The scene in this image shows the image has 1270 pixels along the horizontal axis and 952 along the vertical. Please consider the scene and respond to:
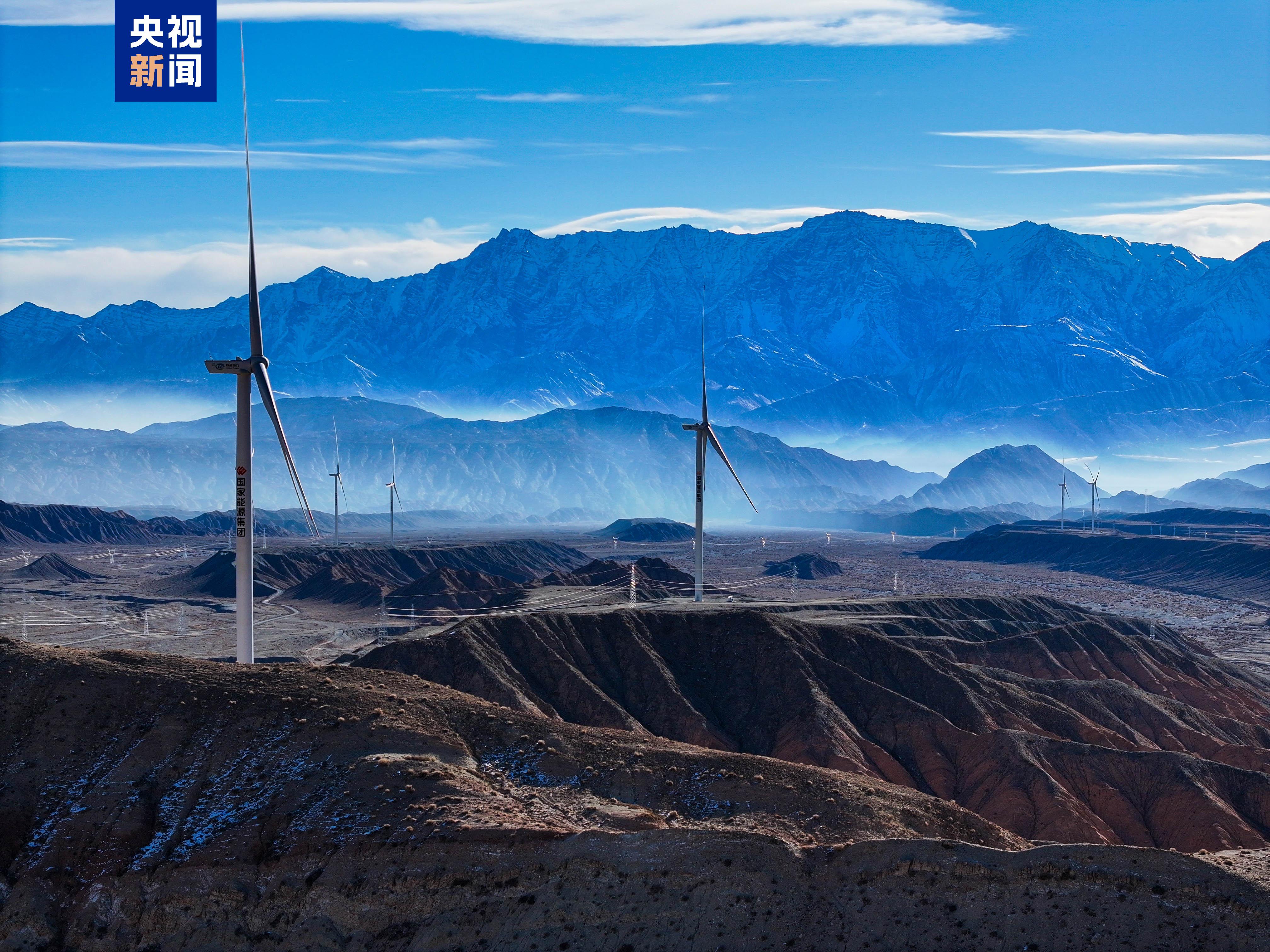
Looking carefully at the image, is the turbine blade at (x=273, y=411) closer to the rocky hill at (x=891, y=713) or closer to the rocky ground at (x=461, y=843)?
the rocky ground at (x=461, y=843)

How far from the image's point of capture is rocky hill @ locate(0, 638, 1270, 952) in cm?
4138

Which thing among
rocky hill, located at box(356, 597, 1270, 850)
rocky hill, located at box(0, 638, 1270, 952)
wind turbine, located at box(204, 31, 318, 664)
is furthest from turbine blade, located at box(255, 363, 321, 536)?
rocky hill, located at box(356, 597, 1270, 850)

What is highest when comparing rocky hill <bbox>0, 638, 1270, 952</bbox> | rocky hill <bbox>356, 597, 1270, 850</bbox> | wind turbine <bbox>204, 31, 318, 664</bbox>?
wind turbine <bbox>204, 31, 318, 664</bbox>

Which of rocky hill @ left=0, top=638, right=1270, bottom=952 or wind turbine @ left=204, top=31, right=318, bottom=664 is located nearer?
rocky hill @ left=0, top=638, right=1270, bottom=952

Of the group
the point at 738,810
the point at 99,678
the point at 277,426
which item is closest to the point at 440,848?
the point at 738,810

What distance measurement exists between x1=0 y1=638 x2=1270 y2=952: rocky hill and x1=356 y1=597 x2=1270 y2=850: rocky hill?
34.6 metres

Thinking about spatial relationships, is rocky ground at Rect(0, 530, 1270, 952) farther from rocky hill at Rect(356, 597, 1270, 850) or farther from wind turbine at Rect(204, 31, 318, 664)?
rocky hill at Rect(356, 597, 1270, 850)

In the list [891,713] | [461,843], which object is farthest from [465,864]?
[891,713]

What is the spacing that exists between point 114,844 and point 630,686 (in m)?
61.7

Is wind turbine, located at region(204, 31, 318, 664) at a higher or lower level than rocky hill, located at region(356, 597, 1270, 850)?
higher

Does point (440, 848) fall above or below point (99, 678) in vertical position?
below

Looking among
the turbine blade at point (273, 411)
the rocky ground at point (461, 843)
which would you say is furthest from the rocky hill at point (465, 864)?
the turbine blade at point (273, 411)

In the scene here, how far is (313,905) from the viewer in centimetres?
4200

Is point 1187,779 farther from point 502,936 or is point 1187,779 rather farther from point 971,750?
point 502,936
